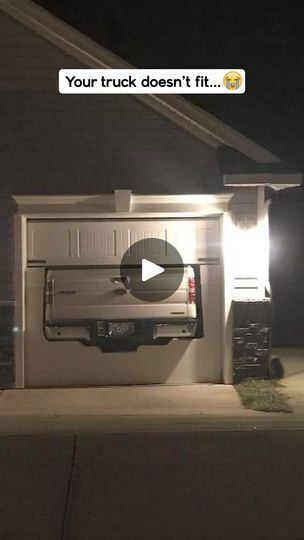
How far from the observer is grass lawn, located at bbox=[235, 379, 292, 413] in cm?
977

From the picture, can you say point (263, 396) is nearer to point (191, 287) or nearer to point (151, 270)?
point (191, 287)

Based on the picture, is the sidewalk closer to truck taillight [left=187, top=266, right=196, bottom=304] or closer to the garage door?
the garage door

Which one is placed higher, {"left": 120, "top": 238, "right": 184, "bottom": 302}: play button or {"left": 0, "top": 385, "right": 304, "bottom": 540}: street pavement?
{"left": 120, "top": 238, "right": 184, "bottom": 302}: play button

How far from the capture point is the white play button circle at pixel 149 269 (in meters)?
11.2

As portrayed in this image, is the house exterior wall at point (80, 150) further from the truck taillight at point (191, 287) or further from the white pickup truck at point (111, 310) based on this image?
the truck taillight at point (191, 287)

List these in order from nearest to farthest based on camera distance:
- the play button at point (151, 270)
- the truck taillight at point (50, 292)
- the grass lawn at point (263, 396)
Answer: the grass lawn at point (263, 396) < the truck taillight at point (50, 292) < the play button at point (151, 270)

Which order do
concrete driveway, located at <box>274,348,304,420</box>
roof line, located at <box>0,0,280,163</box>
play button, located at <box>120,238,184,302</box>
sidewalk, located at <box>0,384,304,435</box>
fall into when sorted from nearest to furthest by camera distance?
sidewalk, located at <box>0,384,304,435</box>, concrete driveway, located at <box>274,348,304,420</box>, roof line, located at <box>0,0,280,163</box>, play button, located at <box>120,238,184,302</box>

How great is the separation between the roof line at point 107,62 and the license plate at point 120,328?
2632 mm

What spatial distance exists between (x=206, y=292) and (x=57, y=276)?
1.98 meters

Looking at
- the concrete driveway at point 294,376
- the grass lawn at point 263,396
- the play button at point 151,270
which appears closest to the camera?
the grass lawn at point 263,396

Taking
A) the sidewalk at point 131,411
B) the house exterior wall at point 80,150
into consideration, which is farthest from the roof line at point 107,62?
the sidewalk at point 131,411

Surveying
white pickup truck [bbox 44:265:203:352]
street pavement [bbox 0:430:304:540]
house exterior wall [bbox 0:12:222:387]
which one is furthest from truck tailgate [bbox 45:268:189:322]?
street pavement [bbox 0:430:304:540]

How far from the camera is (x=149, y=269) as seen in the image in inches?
444

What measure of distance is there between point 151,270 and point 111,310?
29.1 inches
